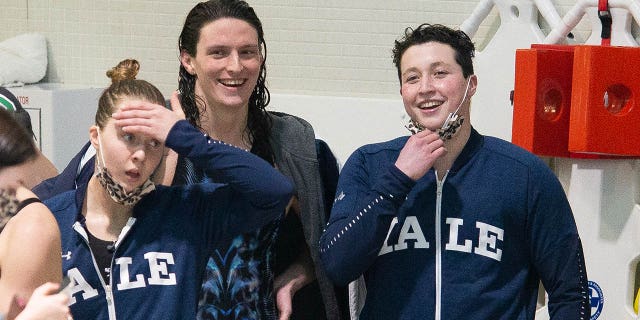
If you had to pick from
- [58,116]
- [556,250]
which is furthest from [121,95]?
[58,116]

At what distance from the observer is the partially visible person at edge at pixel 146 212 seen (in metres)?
2.09

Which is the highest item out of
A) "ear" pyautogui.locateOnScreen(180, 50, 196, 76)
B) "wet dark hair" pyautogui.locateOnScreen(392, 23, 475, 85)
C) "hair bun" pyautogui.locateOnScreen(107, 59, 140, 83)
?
"wet dark hair" pyautogui.locateOnScreen(392, 23, 475, 85)

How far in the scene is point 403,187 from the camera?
224 centimetres

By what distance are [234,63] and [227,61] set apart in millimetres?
23

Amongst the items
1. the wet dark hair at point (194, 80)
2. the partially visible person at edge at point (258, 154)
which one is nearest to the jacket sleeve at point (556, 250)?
the partially visible person at edge at point (258, 154)

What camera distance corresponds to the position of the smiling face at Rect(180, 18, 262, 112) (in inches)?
97.2

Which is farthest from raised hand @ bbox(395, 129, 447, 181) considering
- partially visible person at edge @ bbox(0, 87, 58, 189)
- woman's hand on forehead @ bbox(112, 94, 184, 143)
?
partially visible person at edge @ bbox(0, 87, 58, 189)

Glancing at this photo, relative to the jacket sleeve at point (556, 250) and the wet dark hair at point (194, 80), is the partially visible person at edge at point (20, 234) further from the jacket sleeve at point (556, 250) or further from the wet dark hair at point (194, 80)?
the jacket sleeve at point (556, 250)

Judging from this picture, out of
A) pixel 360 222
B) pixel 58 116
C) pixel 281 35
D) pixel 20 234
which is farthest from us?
pixel 281 35

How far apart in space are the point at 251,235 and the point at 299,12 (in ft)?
5.31

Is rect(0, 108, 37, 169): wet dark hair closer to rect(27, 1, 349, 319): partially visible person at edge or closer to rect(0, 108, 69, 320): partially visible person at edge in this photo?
rect(0, 108, 69, 320): partially visible person at edge

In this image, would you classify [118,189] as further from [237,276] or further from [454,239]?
[454,239]

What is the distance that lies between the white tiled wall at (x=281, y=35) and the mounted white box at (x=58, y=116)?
298mm

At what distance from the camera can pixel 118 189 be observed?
2.10m
